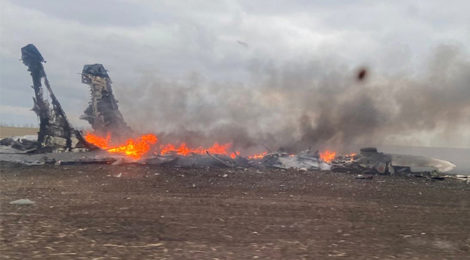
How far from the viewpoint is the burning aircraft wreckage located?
931 inches

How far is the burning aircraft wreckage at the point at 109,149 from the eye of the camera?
23656mm

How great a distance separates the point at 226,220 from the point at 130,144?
18973 millimetres

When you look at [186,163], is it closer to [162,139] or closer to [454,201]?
[162,139]

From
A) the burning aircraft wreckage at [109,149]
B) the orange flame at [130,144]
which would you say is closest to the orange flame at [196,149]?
the burning aircraft wreckage at [109,149]

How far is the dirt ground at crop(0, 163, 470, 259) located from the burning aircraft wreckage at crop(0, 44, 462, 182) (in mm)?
6411

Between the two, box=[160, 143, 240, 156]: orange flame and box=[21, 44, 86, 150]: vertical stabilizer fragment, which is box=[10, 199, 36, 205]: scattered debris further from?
box=[21, 44, 86, 150]: vertical stabilizer fragment

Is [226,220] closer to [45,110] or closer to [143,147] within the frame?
[143,147]

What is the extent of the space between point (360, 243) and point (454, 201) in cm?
852

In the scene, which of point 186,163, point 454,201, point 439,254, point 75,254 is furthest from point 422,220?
point 186,163

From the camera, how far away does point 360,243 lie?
7305mm

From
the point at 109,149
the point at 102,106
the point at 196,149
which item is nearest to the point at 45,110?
the point at 102,106

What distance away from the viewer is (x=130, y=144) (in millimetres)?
26641

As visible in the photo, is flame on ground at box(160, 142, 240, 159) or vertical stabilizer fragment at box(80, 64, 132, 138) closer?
flame on ground at box(160, 142, 240, 159)

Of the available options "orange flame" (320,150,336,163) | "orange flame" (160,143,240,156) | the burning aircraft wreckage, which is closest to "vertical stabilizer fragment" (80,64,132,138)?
the burning aircraft wreckage
